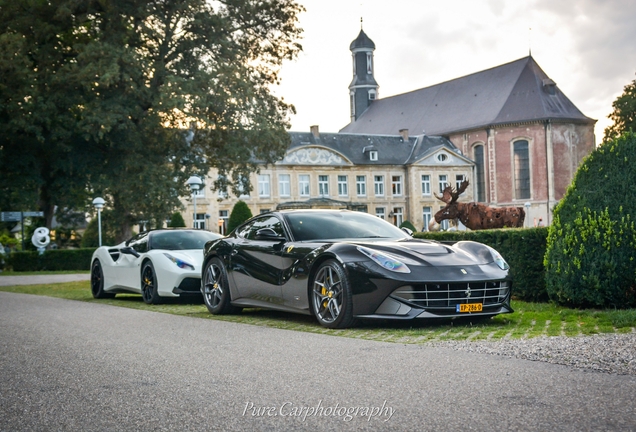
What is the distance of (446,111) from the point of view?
298 feet

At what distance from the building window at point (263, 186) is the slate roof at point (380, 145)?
17.0 ft

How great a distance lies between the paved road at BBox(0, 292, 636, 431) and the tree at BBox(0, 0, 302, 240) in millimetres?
24483

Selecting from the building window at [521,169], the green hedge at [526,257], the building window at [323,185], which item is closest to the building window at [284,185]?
the building window at [323,185]

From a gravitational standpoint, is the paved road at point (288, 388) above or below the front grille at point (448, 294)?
below

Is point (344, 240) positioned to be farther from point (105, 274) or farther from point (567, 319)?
point (105, 274)

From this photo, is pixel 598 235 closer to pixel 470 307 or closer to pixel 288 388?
pixel 470 307

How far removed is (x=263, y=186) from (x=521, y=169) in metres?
26.6

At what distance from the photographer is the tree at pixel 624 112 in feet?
208

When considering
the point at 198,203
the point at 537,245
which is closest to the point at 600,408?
the point at 537,245

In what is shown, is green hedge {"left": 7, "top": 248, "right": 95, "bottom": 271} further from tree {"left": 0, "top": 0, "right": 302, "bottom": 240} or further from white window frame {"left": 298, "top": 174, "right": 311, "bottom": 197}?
white window frame {"left": 298, "top": 174, "right": 311, "bottom": 197}

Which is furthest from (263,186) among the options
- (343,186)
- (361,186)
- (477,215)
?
(477,215)

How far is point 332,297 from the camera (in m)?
9.03

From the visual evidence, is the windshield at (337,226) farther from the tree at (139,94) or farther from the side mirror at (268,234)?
the tree at (139,94)

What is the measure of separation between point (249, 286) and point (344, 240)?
1684 millimetres
